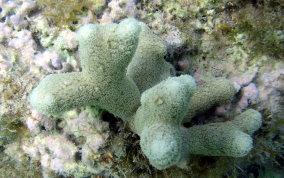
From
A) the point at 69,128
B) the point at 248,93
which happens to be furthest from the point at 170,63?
the point at 69,128

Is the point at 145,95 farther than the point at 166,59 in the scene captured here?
No

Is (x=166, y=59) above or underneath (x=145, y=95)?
underneath

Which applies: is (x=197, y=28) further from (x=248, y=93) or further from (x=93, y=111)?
(x=93, y=111)

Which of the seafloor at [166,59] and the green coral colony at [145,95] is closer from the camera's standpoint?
the green coral colony at [145,95]
